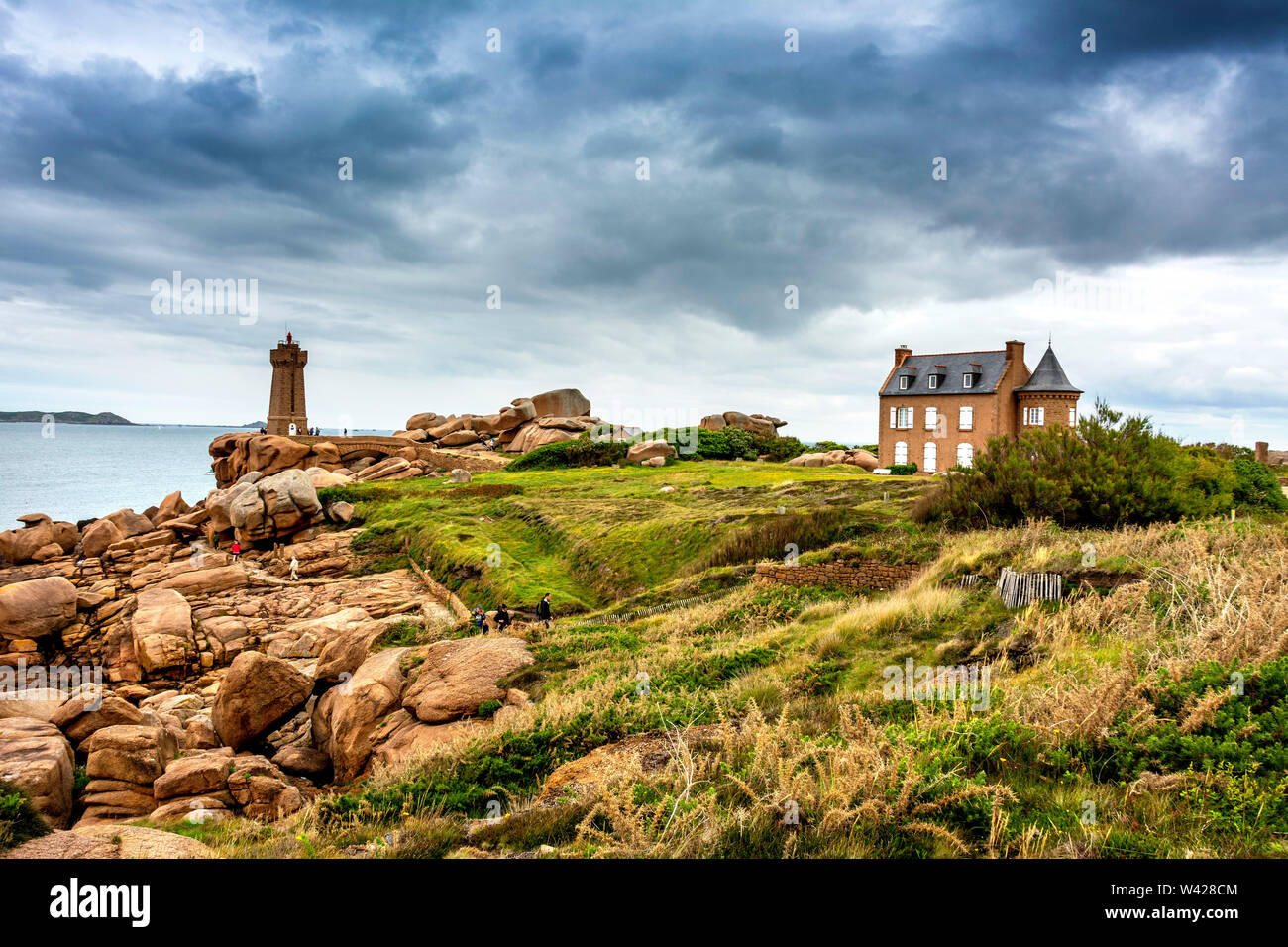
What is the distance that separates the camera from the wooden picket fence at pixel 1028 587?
10859 mm

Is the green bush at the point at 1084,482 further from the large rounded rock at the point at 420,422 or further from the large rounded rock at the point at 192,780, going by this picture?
the large rounded rock at the point at 420,422

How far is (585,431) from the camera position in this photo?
55531 mm

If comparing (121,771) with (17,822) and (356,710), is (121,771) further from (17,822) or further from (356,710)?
(17,822)

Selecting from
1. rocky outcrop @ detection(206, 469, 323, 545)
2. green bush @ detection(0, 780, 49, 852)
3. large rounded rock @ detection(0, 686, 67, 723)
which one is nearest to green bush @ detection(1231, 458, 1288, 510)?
green bush @ detection(0, 780, 49, 852)

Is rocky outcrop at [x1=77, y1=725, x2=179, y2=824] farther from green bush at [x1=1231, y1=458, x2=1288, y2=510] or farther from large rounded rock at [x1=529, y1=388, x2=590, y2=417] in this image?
large rounded rock at [x1=529, y1=388, x2=590, y2=417]

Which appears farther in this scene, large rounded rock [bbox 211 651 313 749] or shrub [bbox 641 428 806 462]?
shrub [bbox 641 428 806 462]

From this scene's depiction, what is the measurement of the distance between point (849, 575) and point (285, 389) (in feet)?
188

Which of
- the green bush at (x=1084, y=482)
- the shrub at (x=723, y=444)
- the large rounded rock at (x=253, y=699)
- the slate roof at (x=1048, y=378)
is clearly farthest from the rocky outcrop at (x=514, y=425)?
the large rounded rock at (x=253, y=699)

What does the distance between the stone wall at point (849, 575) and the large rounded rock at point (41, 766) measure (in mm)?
12634

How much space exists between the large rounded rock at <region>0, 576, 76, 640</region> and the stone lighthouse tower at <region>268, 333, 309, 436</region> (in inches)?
1480

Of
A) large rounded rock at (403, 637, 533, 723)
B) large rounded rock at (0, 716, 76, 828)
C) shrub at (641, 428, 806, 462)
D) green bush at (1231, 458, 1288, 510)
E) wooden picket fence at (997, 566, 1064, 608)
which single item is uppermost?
shrub at (641, 428, 806, 462)

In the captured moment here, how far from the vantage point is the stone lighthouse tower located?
6016 centimetres

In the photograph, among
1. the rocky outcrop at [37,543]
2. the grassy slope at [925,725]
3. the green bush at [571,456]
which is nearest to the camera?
the grassy slope at [925,725]
